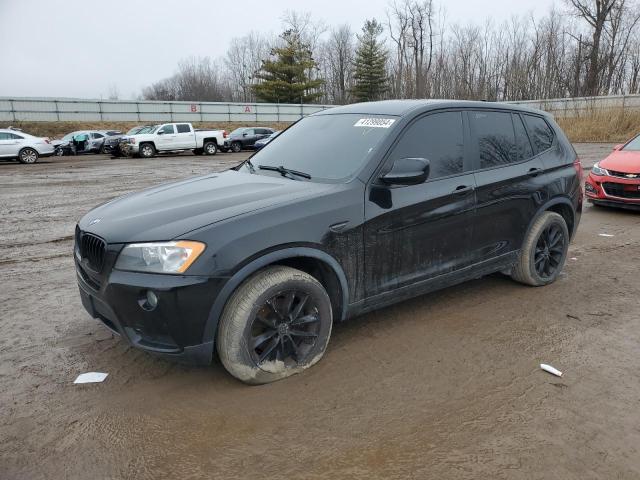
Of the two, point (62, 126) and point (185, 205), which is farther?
point (62, 126)

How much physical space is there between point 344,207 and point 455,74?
65.8m

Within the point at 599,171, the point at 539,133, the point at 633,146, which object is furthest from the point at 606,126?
the point at 539,133

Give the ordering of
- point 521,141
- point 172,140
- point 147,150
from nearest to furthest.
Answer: point 521,141, point 147,150, point 172,140

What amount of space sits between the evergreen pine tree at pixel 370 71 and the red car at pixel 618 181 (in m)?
55.8

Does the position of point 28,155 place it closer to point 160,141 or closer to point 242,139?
point 160,141

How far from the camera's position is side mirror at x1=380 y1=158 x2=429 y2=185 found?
3.34 m

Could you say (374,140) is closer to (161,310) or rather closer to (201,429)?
(161,310)

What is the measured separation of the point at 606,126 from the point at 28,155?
95.7 ft

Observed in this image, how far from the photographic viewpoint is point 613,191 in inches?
334

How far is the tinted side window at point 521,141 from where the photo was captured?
454 centimetres

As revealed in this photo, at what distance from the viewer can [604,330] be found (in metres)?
3.88

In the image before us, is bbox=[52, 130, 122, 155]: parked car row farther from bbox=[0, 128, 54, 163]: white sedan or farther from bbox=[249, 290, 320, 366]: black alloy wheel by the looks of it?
bbox=[249, 290, 320, 366]: black alloy wheel

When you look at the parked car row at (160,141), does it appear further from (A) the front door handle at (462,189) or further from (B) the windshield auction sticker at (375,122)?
(A) the front door handle at (462,189)

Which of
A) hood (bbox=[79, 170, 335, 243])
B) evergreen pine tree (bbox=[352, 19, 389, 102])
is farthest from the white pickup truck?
evergreen pine tree (bbox=[352, 19, 389, 102])
